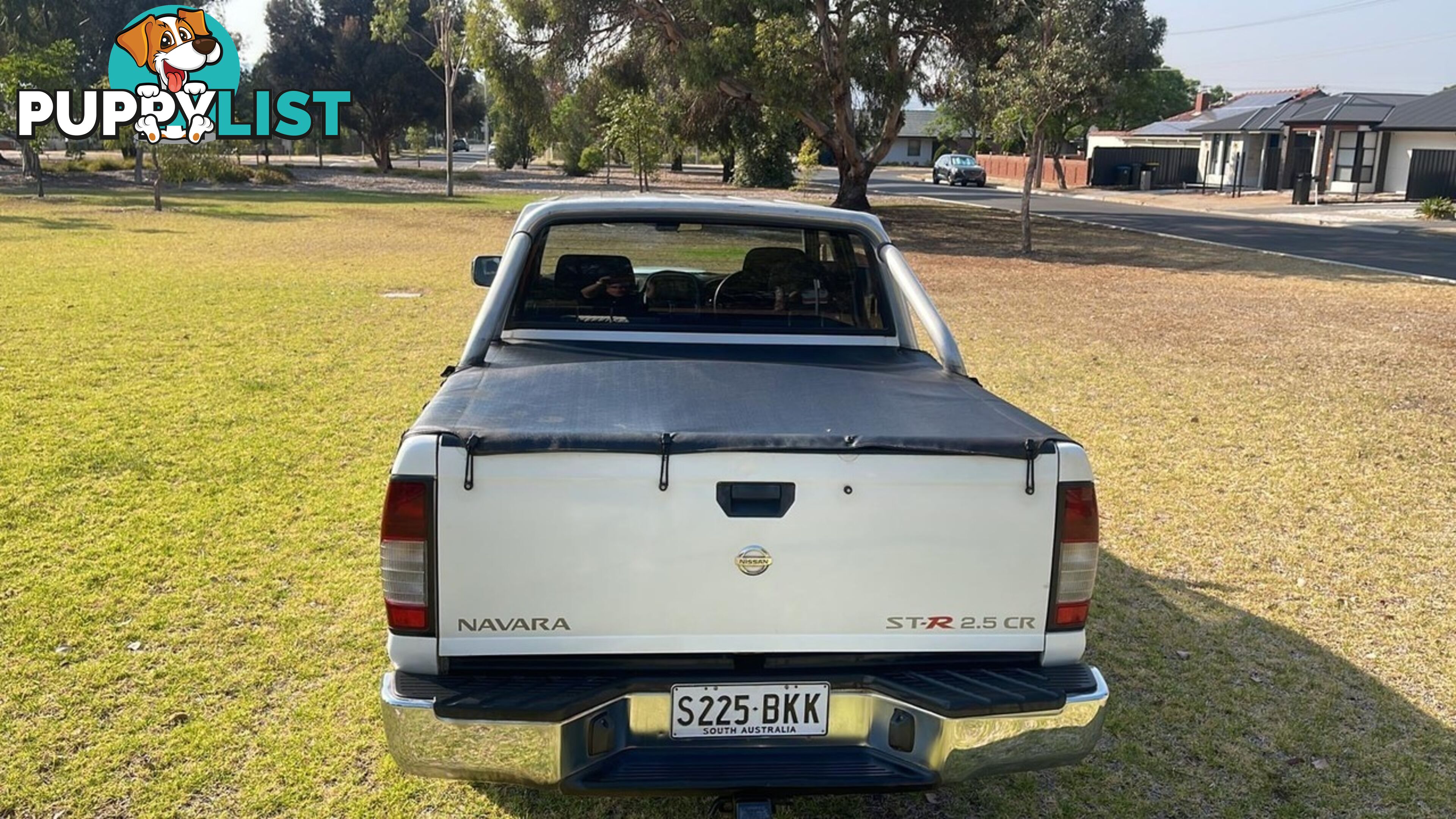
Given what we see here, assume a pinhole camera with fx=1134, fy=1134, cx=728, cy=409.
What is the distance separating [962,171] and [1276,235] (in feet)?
92.8

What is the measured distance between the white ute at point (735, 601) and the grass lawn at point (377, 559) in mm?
777

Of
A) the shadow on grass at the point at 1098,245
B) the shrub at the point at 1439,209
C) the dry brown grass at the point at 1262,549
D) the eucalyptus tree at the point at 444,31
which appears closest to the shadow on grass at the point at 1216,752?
the dry brown grass at the point at 1262,549

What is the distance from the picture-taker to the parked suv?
54062 mm

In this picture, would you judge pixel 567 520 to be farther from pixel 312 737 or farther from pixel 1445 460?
pixel 1445 460

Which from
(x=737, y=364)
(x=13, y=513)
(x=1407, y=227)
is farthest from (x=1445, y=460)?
(x=1407, y=227)

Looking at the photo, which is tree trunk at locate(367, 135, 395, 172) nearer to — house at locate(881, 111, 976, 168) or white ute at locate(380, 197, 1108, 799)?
house at locate(881, 111, 976, 168)

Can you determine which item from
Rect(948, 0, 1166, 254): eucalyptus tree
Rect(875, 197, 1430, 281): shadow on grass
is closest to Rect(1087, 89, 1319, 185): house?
Rect(875, 197, 1430, 281): shadow on grass

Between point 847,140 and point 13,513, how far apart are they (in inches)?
952

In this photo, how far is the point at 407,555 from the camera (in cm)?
268

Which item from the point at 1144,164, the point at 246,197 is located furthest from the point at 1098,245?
the point at 1144,164

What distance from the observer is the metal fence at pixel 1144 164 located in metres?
52.8

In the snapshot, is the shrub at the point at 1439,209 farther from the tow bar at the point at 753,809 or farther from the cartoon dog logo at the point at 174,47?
the cartoon dog logo at the point at 174,47

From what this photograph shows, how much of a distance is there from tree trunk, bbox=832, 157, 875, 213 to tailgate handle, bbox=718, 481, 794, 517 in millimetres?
26405

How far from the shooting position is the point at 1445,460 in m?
7.38
